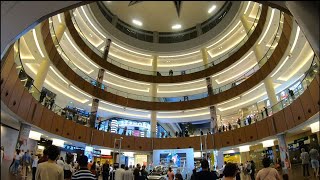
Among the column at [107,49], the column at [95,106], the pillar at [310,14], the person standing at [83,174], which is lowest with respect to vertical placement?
the person standing at [83,174]

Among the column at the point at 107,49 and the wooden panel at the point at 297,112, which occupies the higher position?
the column at the point at 107,49

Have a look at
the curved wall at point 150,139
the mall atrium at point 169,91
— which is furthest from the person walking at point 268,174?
the mall atrium at point 169,91

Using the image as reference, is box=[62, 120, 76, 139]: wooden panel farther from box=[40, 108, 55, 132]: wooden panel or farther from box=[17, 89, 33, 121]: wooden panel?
box=[17, 89, 33, 121]: wooden panel

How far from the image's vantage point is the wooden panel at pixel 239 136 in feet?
74.6

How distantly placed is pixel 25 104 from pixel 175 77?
18814 millimetres

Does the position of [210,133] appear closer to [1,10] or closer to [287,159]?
[287,159]

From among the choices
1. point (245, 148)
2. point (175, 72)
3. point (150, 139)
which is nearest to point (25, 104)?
point (150, 139)

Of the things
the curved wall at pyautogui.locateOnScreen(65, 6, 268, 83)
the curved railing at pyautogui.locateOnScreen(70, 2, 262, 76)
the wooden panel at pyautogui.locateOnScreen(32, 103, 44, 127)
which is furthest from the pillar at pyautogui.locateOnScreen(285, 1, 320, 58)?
the curved railing at pyautogui.locateOnScreen(70, 2, 262, 76)

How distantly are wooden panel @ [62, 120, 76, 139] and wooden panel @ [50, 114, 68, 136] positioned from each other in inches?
16.9

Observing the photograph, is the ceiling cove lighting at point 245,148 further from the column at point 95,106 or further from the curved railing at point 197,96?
the column at point 95,106

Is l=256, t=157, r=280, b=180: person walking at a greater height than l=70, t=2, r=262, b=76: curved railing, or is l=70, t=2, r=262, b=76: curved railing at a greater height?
l=70, t=2, r=262, b=76: curved railing

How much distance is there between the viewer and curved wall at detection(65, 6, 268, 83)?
22.2m

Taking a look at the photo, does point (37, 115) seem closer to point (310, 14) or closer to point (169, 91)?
point (310, 14)

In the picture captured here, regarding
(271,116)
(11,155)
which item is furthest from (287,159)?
(11,155)
